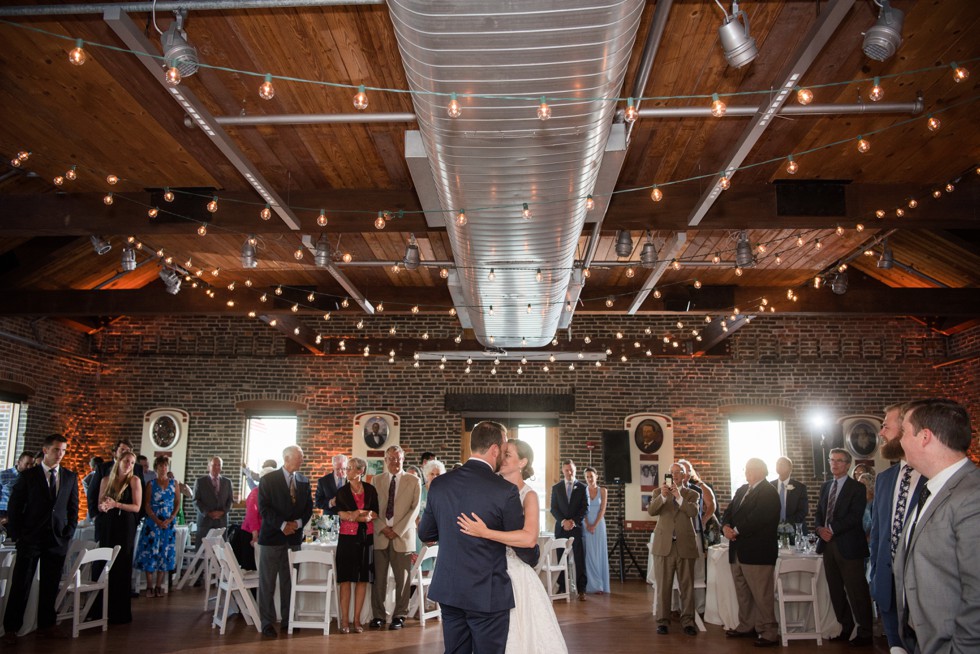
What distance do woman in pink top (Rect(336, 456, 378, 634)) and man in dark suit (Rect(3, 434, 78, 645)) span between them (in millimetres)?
2488

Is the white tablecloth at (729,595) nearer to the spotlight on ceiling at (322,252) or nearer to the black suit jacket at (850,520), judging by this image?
the black suit jacket at (850,520)

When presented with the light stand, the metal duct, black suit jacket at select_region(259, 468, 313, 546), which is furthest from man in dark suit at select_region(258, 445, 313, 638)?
the light stand

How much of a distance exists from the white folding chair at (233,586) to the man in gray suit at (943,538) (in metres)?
5.83

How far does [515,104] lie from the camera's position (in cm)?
396

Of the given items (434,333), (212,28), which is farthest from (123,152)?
(434,333)

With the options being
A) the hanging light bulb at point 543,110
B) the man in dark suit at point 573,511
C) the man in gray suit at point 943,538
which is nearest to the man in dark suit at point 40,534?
the hanging light bulb at point 543,110

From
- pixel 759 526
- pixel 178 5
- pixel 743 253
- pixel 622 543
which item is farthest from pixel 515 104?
pixel 622 543

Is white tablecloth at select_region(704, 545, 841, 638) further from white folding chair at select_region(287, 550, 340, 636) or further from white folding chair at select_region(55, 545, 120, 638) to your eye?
white folding chair at select_region(55, 545, 120, 638)

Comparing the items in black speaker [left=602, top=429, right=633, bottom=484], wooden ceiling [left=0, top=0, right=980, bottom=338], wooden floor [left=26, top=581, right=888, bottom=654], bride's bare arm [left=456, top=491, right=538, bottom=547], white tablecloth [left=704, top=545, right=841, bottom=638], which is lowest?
wooden floor [left=26, top=581, right=888, bottom=654]

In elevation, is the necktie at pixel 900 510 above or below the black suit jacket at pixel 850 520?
above

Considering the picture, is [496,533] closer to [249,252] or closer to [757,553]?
[757,553]

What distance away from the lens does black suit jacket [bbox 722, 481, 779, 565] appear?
Result: 7070 mm

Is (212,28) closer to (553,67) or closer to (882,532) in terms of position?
(553,67)

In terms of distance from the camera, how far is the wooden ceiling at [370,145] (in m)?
4.80
